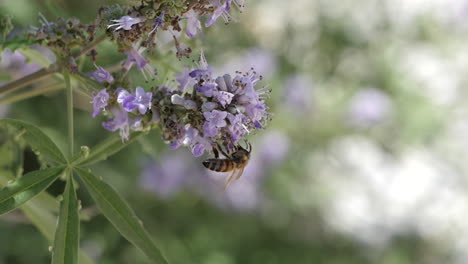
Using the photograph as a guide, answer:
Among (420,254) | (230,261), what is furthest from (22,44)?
(420,254)

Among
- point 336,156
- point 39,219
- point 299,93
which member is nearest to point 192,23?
point 39,219

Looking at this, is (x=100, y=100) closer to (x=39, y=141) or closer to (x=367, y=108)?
(x=39, y=141)

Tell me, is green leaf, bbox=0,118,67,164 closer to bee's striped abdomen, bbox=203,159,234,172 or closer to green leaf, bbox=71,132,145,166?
green leaf, bbox=71,132,145,166

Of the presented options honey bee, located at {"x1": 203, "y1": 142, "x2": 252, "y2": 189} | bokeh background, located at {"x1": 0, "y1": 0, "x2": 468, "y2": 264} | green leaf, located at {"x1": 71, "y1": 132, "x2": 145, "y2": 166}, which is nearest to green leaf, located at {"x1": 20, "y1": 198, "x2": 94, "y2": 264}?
green leaf, located at {"x1": 71, "y1": 132, "x2": 145, "y2": 166}

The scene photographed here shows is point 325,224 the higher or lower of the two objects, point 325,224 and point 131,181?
the higher

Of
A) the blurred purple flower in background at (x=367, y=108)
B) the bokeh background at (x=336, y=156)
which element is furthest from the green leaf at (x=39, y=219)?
the blurred purple flower in background at (x=367, y=108)

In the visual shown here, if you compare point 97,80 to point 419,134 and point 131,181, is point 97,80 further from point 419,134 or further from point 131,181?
point 419,134
